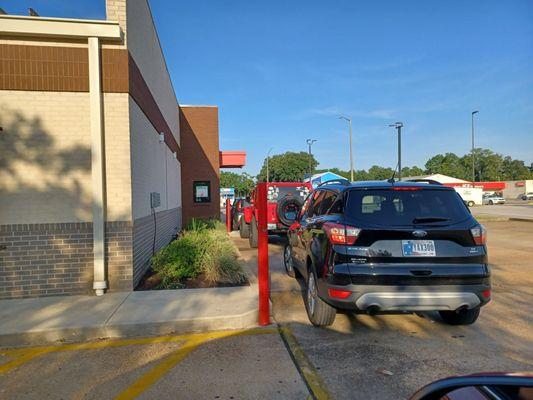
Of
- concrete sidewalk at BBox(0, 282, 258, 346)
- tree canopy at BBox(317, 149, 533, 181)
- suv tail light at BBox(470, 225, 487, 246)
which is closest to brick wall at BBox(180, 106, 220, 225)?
concrete sidewalk at BBox(0, 282, 258, 346)

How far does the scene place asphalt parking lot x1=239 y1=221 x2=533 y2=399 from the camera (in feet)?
11.9

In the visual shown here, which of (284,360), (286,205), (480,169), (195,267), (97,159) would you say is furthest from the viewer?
(480,169)

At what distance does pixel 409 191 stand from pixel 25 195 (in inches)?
218

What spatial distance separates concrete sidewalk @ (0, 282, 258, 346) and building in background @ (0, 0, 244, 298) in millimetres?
488

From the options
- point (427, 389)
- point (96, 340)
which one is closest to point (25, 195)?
point (96, 340)

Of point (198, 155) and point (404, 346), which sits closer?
point (404, 346)

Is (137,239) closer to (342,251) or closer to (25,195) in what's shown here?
(25,195)

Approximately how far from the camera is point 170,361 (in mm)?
4129

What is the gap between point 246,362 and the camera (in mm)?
4055

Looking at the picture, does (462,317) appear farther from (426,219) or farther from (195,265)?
(195,265)

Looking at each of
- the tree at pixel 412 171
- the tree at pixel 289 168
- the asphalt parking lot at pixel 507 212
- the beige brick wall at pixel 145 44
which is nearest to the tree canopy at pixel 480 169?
the tree at pixel 412 171

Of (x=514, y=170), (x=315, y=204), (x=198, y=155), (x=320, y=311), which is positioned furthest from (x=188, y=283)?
(x=514, y=170)

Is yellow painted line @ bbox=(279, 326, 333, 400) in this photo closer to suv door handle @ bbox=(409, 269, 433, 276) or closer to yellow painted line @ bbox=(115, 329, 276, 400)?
yellow painted line @ bbox=(115, 329, 276, 400)

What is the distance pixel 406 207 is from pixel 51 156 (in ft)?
17.1
